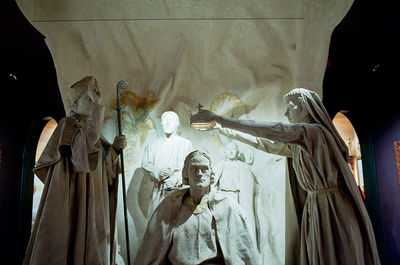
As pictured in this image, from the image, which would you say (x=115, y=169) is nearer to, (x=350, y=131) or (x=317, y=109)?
(x=317, y=109)

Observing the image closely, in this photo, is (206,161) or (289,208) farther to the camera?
(289,208)

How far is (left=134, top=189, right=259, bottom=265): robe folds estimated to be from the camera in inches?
127

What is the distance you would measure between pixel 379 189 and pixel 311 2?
2282 mm

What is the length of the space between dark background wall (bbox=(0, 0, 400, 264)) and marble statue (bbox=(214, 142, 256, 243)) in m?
1.38

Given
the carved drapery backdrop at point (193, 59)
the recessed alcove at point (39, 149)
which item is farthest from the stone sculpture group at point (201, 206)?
the recessed alcove at point (39, 149)

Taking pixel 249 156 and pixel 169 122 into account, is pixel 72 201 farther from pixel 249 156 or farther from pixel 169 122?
pixel 249 156

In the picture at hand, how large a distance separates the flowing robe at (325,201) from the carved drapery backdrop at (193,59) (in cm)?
111

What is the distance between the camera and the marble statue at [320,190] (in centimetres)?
340

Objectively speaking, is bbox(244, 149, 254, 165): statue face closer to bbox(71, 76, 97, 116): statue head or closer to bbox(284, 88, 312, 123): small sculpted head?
bbox(284, 88, 312, 123): small sculpted head

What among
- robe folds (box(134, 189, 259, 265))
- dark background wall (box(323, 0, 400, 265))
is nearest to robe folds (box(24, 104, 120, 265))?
robe folds (box(134, 189, 259, 265))

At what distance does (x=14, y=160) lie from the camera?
17.2ft

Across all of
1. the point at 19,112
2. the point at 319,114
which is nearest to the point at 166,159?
the point at 319,114

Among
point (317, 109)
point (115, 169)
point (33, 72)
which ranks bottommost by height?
point (115, 169)

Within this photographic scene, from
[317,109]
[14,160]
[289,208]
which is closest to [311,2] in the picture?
[317,109]
